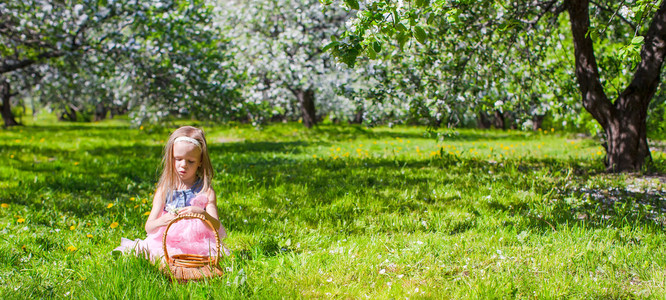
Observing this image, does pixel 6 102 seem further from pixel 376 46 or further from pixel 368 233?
pixel 376 46

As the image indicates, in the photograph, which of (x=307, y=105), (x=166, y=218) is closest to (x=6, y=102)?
(x=307, y=105)

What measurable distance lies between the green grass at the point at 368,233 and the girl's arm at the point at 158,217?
288mm

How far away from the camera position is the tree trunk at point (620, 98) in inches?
266

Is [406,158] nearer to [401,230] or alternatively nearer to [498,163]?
[498,163]

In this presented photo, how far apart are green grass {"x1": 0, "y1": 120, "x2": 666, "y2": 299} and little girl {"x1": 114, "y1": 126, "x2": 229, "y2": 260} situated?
232mm

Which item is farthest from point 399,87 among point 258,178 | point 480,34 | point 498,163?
point 258,178

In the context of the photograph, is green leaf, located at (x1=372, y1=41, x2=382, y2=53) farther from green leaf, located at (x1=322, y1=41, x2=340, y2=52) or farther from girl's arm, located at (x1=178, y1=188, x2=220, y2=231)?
girl's arm, located at (x1=178, y1=188, x2=220, y2=231)

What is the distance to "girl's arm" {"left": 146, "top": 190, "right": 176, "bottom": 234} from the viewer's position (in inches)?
132

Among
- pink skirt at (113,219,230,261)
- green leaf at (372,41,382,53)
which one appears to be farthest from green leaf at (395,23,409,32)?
pink skirt at (113,219,230,261)

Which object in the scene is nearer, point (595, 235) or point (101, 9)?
point (595, 235)

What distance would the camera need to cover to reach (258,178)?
23.1ft

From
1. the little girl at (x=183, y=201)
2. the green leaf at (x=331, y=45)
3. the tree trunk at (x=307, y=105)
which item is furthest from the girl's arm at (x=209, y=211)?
the tree trunk at (x=307, y=105)

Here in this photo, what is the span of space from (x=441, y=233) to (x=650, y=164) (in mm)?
5363

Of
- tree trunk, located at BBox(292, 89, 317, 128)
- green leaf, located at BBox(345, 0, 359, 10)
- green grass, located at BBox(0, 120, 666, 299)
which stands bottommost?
Answer: green grass, located at BBox(0, 120, 666, 299)
